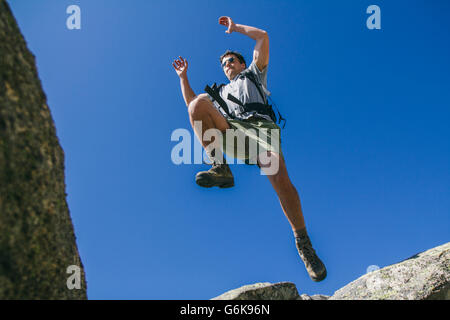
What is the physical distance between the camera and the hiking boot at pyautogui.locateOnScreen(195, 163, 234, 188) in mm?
4695

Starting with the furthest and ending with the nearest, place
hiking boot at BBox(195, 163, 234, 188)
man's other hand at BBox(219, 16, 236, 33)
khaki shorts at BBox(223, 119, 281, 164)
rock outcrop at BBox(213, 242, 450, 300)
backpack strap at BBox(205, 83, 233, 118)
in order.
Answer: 1. man's other hand at BBox(219, 16, 236, 33)
2. backpack strap at BBox(205, 83, 233, 118)
3. khaki shorts at BBox(223, 119, 281, 164)
4. hiking boot at BBox(195, 163, 234, 188)
5. rock outcrop at BBox(213, 242, 450, 300)

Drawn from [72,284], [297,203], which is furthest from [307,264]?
[72,284]

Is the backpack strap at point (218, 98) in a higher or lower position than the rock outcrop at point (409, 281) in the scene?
higher

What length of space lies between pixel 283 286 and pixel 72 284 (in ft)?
8.79

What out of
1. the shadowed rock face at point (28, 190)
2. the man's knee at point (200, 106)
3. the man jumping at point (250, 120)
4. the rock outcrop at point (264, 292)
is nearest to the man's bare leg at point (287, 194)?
the man jumping at point (250, 120)

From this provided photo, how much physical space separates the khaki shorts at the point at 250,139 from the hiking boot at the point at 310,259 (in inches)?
52.7

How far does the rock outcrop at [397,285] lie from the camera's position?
14.5 feet

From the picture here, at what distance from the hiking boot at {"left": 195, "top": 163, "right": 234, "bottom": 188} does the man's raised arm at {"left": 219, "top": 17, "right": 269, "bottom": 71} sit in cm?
203

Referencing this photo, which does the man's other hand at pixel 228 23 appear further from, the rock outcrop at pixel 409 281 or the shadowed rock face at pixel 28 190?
the rock outcrop at pixel 409 281

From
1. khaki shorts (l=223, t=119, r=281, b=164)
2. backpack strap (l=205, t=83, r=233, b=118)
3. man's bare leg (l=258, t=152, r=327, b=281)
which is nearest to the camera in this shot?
man's bare leg (l=258, t=152, r=327, b=281)

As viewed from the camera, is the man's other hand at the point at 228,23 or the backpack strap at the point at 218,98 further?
the man's other hand at the point at 228,23

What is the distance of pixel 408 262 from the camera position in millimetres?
5195

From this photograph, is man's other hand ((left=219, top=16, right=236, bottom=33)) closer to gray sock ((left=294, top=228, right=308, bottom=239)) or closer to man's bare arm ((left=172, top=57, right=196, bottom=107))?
A: man's bare arm ((left=172, top=57, right=196, bottom=107))

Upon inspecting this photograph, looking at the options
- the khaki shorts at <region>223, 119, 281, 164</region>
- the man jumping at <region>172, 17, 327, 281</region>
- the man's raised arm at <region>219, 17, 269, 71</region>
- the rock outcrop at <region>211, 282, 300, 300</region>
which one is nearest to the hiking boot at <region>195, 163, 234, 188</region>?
the man jumping at <region>172, 17, 327, 281</region>
